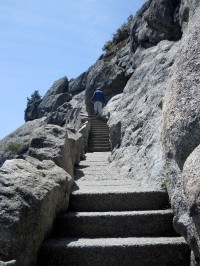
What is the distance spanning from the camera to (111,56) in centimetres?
3844

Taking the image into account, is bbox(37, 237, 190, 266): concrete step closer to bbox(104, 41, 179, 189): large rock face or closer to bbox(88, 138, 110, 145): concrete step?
bbox(104, 41, 179, 189): large rock face

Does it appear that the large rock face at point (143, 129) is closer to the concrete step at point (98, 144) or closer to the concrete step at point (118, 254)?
the concrete step at point (118, 254)

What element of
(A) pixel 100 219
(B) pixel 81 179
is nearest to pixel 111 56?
(B) pixel 81 179

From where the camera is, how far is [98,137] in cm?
1908

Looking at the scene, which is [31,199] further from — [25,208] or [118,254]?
[118,254]

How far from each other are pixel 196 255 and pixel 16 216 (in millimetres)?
2171

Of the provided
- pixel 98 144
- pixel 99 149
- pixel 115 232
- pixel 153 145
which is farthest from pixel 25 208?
pixel 98 144

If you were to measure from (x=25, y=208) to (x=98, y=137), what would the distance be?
48.3ft

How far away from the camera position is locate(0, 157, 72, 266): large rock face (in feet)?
13.5

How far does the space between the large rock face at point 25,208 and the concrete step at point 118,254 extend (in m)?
0.28

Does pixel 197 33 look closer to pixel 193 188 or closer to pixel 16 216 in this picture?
pixel 193 188

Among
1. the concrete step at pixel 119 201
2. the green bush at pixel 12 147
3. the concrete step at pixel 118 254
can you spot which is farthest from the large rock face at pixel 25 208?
the green bush at pixel 12 147

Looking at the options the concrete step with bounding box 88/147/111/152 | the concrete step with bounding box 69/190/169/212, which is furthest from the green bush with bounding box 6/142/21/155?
the concrete step with bounding box 69/190/169/212

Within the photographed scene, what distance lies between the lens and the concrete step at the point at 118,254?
4.81 m
